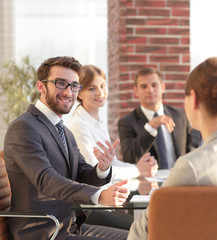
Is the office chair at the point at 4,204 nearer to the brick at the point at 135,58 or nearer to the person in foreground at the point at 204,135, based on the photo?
the person in foreground at the point at 204,135

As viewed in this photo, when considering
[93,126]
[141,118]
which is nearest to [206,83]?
[93,126]

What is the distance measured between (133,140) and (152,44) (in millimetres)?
1126

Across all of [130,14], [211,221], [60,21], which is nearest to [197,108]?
[211,221]

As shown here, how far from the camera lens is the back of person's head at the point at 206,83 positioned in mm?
1711

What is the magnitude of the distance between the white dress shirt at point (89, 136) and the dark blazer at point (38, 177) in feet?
2.47

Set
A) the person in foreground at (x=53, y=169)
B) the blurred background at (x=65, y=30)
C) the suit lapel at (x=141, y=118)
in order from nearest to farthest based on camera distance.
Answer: the person in foreground at (x=53, y=169)
the suit lapel at (x=141, y=118)
the blurred background at (x=65, y=30)

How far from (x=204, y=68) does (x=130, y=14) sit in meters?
3.26

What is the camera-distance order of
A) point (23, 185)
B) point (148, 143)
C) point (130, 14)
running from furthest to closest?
point (130, 14), point (148, 143), point (23, 185)

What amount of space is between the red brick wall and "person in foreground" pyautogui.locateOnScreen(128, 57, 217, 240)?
10.2 feet

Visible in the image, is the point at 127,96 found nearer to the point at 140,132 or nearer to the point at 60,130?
the point at 140,132

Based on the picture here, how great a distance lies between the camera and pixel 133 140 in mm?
4277

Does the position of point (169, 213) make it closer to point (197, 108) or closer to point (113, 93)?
point (197, 108)

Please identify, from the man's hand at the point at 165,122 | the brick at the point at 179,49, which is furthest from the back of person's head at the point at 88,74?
the brick at the point at 179,49

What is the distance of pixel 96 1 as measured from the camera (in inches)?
287
